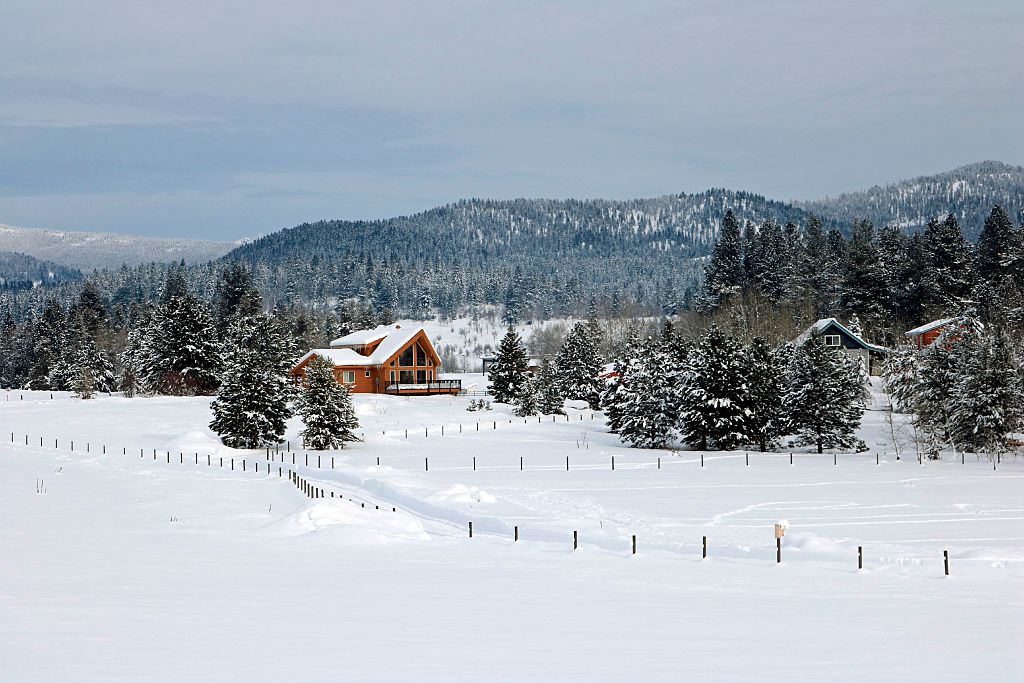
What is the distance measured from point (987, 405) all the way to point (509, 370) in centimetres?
4687

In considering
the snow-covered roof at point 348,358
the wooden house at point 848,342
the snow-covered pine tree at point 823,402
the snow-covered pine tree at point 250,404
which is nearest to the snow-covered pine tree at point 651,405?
the snow-covered pine tree at point 823,402

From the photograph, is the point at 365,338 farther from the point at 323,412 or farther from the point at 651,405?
the point at 651,405

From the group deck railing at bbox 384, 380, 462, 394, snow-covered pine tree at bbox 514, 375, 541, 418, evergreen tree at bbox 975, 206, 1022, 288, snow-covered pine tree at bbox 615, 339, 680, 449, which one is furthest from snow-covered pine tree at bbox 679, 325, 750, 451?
evergreen tree at bbox 975, 206, 1022, 288

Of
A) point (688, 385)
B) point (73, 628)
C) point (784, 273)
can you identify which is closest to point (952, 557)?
point (73, 628)

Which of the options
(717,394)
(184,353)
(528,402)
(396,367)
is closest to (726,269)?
(396,367)

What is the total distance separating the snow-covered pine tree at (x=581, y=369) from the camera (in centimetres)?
9169

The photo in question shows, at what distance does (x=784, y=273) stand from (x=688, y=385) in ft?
192

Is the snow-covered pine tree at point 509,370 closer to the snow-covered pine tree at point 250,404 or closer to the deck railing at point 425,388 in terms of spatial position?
the deck railing at point 425,388

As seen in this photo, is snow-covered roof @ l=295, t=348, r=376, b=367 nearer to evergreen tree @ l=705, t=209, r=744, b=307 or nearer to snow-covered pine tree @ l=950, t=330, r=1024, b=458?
evergreen tree @ l=705, t=209, r=744, b=307

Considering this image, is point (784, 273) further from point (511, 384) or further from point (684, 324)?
point (511, 384)

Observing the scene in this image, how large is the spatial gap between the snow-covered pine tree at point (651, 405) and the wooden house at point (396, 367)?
40254mm

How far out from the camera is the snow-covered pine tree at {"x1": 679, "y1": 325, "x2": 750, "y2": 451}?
59.6 meters

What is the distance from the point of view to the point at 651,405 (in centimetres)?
6369

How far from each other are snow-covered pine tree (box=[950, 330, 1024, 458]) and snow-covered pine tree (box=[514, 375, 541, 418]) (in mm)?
35161
